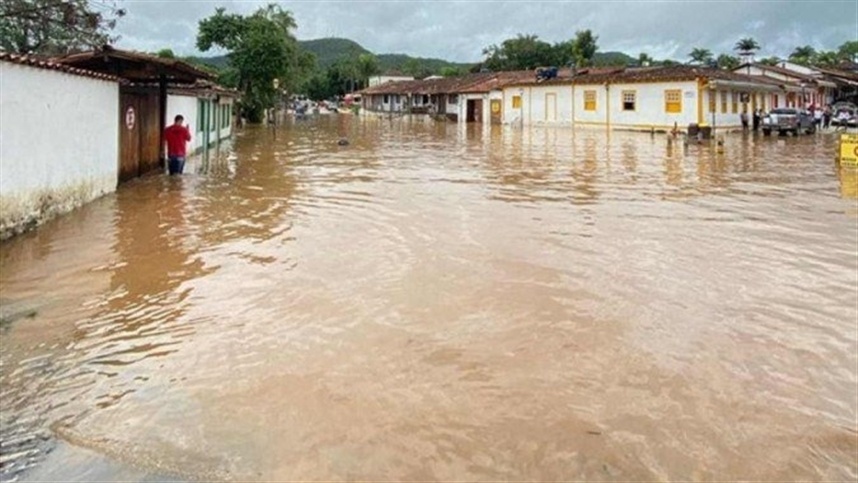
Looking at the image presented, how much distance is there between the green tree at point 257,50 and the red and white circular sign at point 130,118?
118ft

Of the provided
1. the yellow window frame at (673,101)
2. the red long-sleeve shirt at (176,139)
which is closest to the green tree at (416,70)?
the yellow window frame at (673,101)

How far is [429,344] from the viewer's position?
643 cm

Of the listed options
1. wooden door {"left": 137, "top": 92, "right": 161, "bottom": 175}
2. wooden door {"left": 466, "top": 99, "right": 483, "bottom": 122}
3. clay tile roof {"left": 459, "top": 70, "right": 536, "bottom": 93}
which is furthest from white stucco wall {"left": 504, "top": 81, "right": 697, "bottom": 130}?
wooden door {"left": 137, "top": 92, "right": 161, "bottom": 175}

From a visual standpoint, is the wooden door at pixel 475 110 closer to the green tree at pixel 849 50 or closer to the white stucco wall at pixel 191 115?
the white stucco wall at pixel 191 115

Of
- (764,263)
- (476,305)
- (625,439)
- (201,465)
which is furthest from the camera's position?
(764,263)

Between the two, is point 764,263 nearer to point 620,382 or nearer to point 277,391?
point 620,382

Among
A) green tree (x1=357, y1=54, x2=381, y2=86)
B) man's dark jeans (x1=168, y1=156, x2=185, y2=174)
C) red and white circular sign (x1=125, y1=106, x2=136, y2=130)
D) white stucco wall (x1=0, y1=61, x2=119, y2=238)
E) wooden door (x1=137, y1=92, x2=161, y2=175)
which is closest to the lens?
white stucco wall (x1=0, y1=61, x2=119, y2=238)

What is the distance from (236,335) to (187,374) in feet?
3.14

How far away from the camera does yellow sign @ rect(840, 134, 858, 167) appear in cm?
2200

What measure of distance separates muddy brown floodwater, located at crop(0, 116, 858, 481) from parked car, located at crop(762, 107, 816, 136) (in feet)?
96.8

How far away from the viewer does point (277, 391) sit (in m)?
5.35

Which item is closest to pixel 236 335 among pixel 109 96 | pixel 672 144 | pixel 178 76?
pixel 109 96

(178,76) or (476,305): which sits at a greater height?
(178,76)

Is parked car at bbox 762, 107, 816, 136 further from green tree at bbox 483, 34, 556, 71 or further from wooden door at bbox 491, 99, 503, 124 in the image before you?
green tree at bbox 483, 34, 556, 71
